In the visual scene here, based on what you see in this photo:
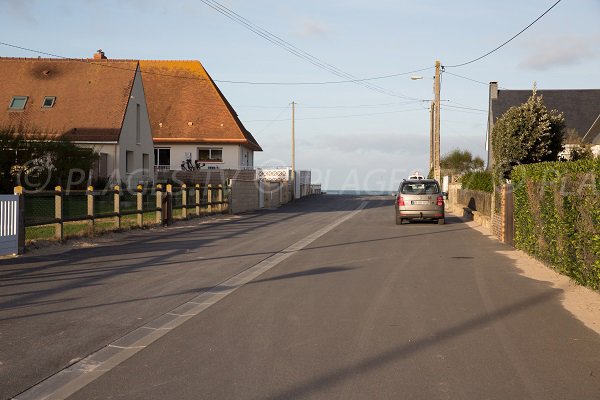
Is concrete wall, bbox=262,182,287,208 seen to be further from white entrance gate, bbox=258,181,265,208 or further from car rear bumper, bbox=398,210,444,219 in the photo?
car rear bumper, bbox=398,210,444,219

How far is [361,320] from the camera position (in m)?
8.15

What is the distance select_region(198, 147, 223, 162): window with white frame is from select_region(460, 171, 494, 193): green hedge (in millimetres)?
21379

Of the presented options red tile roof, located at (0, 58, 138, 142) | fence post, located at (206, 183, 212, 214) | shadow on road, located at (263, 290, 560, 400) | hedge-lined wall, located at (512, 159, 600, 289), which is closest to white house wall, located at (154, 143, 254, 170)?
red tile roof, located at (0, 58, 138, 142)

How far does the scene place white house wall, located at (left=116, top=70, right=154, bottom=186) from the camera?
3562cm

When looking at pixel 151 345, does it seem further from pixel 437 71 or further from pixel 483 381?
pixel 437 71

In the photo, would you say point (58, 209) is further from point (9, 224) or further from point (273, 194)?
point (273, 194)

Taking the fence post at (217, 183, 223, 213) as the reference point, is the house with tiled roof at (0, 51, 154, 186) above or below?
above

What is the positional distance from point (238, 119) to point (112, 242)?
3788 cm

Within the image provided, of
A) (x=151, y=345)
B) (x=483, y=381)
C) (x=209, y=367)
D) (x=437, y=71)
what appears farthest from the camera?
(x=437, y=71)

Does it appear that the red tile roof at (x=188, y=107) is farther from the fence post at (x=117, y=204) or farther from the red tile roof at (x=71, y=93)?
the fence post at (x=117, y=204)

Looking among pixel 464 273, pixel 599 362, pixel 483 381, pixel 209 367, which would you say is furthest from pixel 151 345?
pixel 464 273

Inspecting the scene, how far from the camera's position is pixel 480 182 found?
101 feet

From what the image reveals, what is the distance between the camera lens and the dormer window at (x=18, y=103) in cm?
3630

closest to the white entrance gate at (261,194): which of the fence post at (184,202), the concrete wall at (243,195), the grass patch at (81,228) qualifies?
the concrete wall at (243,195)
